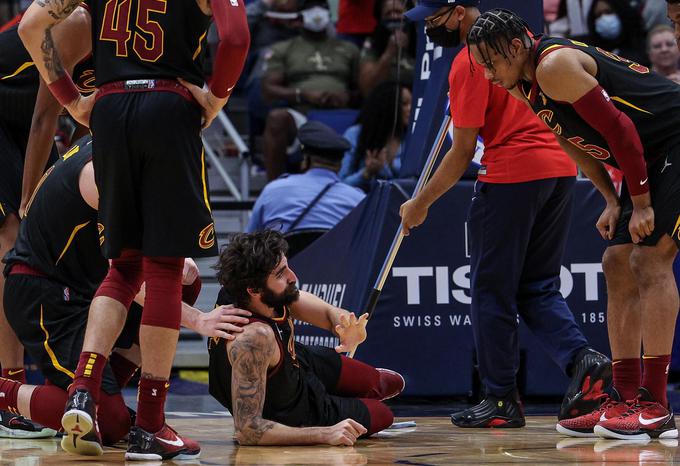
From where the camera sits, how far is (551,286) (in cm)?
504

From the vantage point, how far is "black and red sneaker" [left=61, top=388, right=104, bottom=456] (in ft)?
11.6

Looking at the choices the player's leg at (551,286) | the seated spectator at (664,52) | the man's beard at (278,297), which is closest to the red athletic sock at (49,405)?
the man's beard at (278,297)

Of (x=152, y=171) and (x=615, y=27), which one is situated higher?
(x=615, y=27)

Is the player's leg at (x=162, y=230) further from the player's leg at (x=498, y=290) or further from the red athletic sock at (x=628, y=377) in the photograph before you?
the red athletic sock at (x=628, y=377)

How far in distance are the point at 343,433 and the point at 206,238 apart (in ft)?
2.79

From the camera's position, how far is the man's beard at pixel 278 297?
4.16m

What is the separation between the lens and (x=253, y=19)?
9.84 m

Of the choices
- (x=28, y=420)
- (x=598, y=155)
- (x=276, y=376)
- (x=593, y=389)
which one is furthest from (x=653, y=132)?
(x=28, y=420)

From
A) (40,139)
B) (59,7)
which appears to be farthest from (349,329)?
(59,7)

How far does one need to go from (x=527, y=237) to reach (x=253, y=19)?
549 centimetres

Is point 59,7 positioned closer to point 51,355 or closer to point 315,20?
point 51,355

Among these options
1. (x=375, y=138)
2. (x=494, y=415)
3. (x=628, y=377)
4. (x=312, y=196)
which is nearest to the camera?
(x=628, y=377)

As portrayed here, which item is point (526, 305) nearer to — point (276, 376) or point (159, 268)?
point (276, 376)

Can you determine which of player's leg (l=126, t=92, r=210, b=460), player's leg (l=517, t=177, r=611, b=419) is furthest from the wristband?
player's leg (l=517, t=177, r=611, b=419)
